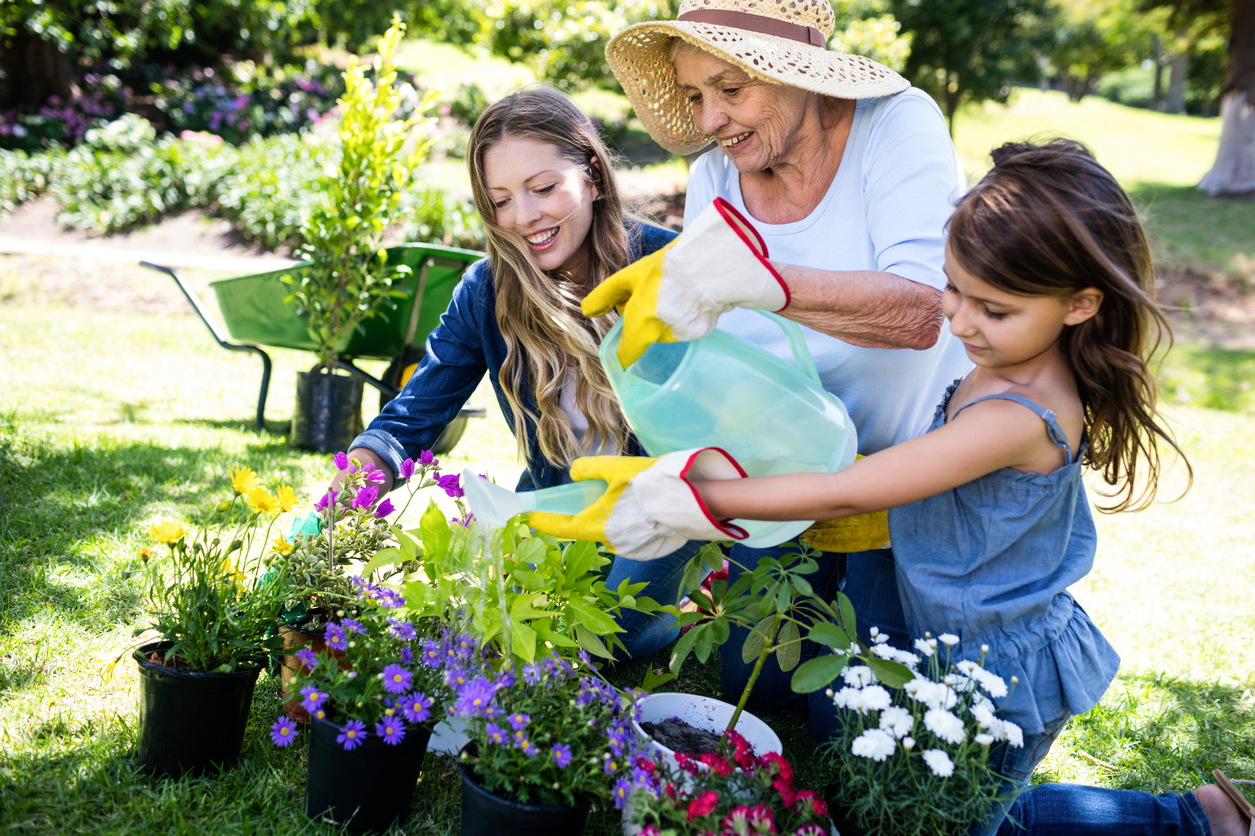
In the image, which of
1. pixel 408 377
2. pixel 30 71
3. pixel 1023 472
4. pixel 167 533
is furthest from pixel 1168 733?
pixel 30 71

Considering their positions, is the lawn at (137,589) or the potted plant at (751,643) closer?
the potted plant at (751,643)

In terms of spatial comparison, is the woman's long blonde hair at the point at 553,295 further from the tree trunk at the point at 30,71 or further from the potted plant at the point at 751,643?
the tree trunk at the point at 30,71

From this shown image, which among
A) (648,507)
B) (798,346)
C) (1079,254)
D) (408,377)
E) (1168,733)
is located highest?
(1079,254)

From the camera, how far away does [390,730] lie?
1.25 meters

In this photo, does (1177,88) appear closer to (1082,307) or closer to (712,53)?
(712,53)

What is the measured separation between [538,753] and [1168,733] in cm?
162

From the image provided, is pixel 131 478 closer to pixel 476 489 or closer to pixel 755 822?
pixel 476 489

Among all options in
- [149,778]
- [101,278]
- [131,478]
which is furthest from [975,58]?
[149,778]

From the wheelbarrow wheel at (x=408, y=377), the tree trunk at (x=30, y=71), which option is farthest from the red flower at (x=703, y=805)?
the tree trunk at (x=30, y=71)

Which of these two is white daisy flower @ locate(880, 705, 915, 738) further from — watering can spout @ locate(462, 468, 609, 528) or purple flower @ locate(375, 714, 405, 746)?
purple flower @ locate(375, 714, 405, 746)

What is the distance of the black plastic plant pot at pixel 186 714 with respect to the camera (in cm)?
137

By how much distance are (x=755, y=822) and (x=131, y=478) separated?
98.1 inches

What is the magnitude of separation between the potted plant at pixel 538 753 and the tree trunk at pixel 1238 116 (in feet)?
44.3

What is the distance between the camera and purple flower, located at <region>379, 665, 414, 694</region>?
127 centimetres
